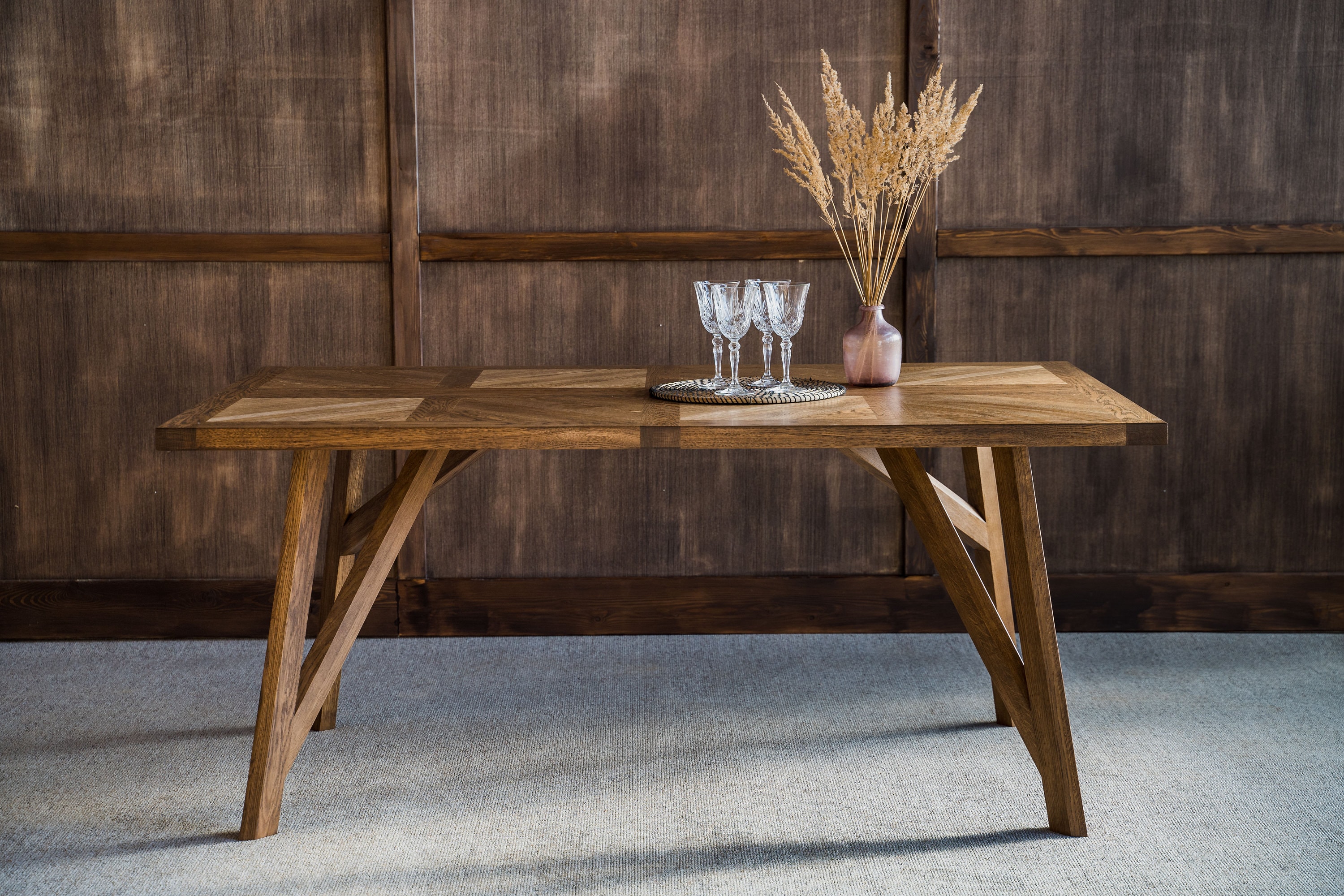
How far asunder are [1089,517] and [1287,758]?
2.78ft

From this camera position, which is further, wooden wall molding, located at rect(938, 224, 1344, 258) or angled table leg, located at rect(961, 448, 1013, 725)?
wooden wall molding, located at rect(938, 224, 1344, 258)

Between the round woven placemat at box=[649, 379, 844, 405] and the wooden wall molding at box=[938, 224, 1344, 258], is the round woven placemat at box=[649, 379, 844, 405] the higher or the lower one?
the lower one

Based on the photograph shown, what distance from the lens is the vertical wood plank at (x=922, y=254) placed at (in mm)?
2828

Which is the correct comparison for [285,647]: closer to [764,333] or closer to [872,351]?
[764,333]

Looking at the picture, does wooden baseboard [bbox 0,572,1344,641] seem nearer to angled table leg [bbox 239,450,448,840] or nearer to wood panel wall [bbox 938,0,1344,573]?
wood panel wall [bbox 938,0,1344,573]

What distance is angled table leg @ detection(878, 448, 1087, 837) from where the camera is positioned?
1.96 m


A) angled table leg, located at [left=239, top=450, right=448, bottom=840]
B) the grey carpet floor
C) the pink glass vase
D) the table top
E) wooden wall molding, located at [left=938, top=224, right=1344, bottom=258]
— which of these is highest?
wooden wall molding, located at [left=938, top=224, right=1344, bottom=258]

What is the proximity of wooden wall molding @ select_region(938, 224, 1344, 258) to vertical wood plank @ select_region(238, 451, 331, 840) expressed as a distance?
1.65m

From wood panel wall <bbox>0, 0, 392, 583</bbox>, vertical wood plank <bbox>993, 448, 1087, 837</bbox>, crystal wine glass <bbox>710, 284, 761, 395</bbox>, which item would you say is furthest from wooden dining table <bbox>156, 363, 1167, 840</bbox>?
wood panel wall <bbox>0, 0, 392, 583</bbox>

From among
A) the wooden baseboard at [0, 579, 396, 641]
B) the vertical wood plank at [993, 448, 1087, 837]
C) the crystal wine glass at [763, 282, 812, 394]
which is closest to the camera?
the vertical wood plank at [993, 448, 1087, 837]

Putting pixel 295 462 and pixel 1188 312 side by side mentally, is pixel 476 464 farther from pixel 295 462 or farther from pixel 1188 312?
pixel 1188 312

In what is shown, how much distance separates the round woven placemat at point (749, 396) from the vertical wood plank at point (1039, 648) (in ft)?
1.00

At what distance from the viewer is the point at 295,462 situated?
197 centimetres

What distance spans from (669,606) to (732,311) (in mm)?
1134
